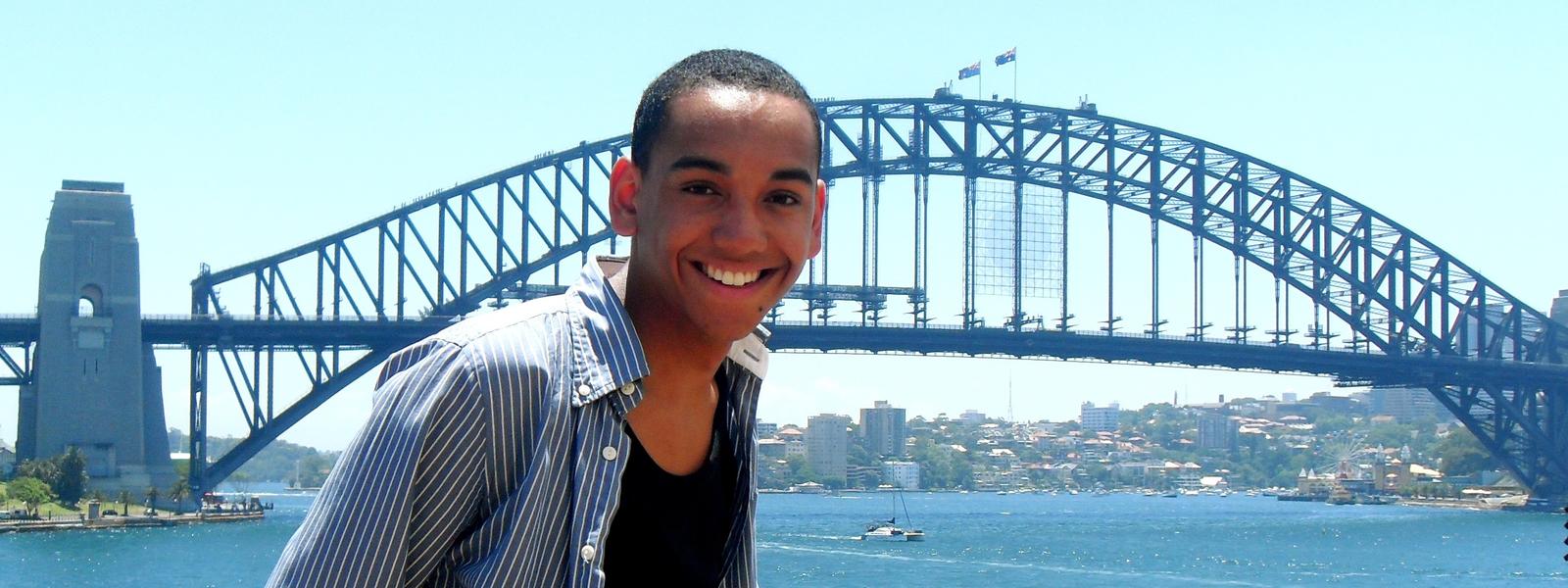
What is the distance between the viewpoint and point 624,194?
2.37 meters

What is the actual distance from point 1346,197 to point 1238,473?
371 feet

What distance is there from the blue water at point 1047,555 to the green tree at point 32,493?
1.07 m

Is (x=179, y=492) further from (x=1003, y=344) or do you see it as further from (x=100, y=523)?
(x=1003, y=344)

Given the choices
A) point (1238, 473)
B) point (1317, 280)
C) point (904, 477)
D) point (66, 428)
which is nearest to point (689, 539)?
point (66, 428)

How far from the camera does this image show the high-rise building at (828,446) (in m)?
154

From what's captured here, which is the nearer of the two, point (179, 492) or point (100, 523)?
point (100, 523)

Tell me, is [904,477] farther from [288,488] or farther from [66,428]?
[66,428]

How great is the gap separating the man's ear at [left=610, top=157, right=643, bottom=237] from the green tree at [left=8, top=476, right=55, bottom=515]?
5689 cm

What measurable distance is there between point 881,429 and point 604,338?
168m

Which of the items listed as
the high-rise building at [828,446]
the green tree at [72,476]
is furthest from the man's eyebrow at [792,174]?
the high-rise building at [828,446]

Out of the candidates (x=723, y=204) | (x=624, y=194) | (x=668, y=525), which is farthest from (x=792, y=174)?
(x=668, y=525)

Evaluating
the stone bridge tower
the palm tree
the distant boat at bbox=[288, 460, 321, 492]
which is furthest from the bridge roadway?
the distant boat at bbox=[288, 460, 321, 492]

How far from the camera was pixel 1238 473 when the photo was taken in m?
184

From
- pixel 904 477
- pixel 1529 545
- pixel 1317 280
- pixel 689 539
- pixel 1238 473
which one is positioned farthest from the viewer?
pixel 1238 473
